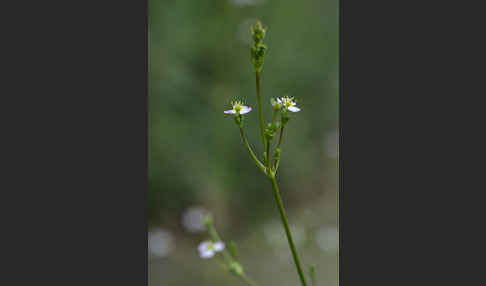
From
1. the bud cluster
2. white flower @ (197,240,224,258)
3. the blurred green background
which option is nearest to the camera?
the bud cluster

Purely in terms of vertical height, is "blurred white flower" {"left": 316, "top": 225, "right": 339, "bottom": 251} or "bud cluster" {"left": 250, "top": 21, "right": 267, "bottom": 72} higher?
"bud cluster" {"left": 250, "top": 21, "right": 267, "bottom": 72}

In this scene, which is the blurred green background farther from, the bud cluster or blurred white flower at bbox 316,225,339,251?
the bud cluster

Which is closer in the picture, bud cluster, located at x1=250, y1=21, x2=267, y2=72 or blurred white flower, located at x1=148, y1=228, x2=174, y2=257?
bud cluster, located at x1=250, y1=21, x2=267, y2=72

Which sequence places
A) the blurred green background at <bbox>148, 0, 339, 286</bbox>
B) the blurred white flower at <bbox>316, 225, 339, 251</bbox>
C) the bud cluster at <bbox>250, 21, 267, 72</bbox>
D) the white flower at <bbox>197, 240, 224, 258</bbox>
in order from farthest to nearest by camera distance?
the blurred white flower at <bbox>316, 225, 339, 251</bbox>, the blurred green background at <bbox>148, 0, 339, 286</bbox>, the white flower at <bbox>197, 240, 224, 258</bbox>, the bud cluster at <bbox>250, 21, 267, 72</bbox>

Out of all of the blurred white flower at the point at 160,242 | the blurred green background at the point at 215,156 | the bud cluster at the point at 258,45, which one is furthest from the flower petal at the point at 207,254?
the blurred white flower at the point at 160,242

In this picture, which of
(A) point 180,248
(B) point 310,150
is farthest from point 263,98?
(A) point 180,248

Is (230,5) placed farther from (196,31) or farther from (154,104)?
(154,104)

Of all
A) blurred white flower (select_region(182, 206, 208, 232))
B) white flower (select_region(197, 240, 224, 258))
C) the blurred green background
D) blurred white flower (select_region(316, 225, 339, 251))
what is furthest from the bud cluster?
blurred white flower (select_region(316, 225, 339, 251))

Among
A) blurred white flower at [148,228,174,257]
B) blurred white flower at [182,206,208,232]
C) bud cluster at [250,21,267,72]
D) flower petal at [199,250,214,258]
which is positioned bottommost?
blurred white flower at [148,228,174,257]
